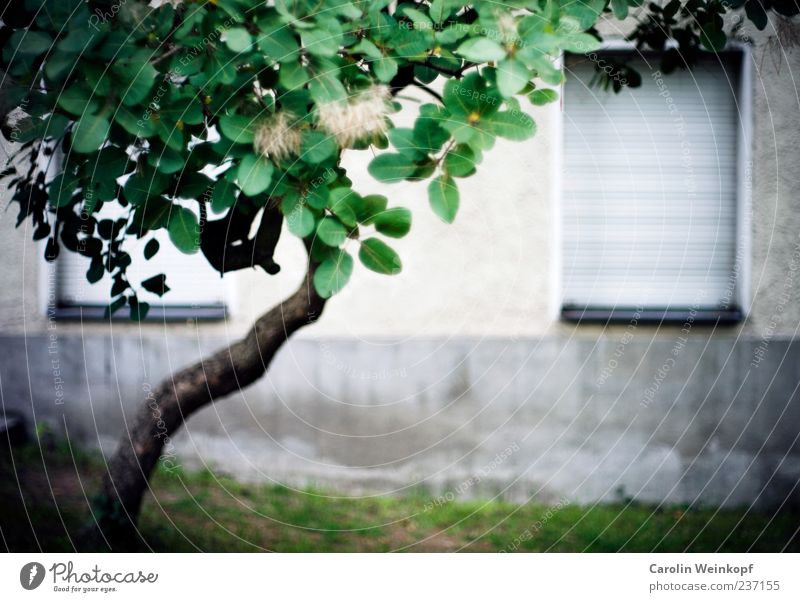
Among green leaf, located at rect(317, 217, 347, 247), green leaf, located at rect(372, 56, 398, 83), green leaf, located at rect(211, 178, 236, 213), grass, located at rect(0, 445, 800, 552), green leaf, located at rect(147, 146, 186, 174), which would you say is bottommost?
grass, located at rect(0, 445, 800, 552)

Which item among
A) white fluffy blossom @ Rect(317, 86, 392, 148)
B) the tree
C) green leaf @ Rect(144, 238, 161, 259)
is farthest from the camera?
green leaf @ Rect(144, 238, 161, 259)

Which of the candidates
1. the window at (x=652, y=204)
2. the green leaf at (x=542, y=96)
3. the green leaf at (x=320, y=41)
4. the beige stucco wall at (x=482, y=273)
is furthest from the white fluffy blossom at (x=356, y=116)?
the window at (x=652, y=204)

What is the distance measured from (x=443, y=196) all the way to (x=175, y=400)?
1.29m

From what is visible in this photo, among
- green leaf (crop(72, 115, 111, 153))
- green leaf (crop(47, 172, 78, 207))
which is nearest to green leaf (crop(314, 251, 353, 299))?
green leaf (crop(72, 115, 111, 153))

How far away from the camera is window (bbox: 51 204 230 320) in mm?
3615

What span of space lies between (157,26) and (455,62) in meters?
0.68

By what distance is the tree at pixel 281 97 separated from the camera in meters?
Result: 1.41

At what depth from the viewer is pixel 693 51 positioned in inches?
96.5

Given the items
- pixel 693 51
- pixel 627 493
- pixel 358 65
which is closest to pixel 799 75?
pixel 693 51

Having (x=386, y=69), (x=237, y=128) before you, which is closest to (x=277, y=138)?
(x=237, y=128)

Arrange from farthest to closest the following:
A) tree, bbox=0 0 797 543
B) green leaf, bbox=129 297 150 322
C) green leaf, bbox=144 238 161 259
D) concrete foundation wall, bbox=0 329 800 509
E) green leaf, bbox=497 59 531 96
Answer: concrete foundation wall, bbox=0 329 800 509, green leaf, bbox=129 297 150 322, green leaf, bbox=144 238 161 259, tree, bbox=0 0 797 543, green leaf, bbox=497 59 531 96

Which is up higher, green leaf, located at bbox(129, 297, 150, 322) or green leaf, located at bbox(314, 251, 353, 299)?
green leaf, located at bbox(314, 251, 353, 299)

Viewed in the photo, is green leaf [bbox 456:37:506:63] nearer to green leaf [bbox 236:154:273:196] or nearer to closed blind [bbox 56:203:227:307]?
green leaf [bbox 236:154:273:196]

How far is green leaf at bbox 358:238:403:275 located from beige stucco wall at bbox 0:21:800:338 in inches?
76.9
